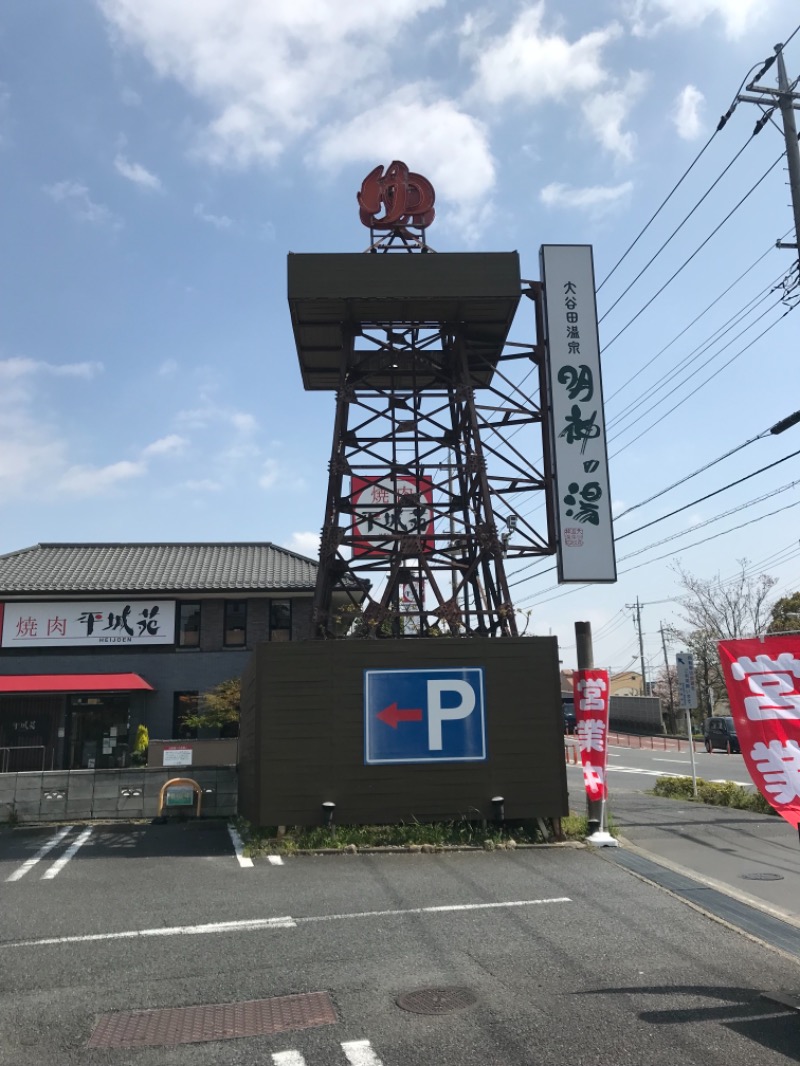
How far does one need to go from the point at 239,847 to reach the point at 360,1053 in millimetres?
8013

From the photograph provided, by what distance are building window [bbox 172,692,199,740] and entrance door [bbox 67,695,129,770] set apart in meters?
1.58

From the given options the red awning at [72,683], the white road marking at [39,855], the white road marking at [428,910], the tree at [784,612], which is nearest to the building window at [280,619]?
the red awning at [72,683]

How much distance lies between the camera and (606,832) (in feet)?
41.2

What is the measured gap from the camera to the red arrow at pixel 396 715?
1259 cm

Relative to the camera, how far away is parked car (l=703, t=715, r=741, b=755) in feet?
125

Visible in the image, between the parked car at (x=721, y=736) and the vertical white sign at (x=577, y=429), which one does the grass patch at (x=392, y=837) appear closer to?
the vertical white sign at (x=577, y=429)

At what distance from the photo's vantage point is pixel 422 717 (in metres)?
12.6

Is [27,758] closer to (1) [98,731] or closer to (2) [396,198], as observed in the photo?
(1) [98,731]

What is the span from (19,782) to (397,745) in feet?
27.6

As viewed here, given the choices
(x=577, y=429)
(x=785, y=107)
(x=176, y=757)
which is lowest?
(x=176, y=757)

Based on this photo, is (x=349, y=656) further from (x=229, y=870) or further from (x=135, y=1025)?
(x=135, y=1025)

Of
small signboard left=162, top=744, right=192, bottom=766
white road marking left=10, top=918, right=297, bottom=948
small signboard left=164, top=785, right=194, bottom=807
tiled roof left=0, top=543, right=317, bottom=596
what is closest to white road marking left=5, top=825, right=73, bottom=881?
small signboard left=164, top=785, right=194, bottom=807

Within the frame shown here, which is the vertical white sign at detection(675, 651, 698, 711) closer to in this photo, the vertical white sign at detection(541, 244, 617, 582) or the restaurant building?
the vertical white sign at detection(541, 244, 617, 582)

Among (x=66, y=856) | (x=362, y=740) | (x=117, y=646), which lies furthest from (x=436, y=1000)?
(x=117, y=646)
